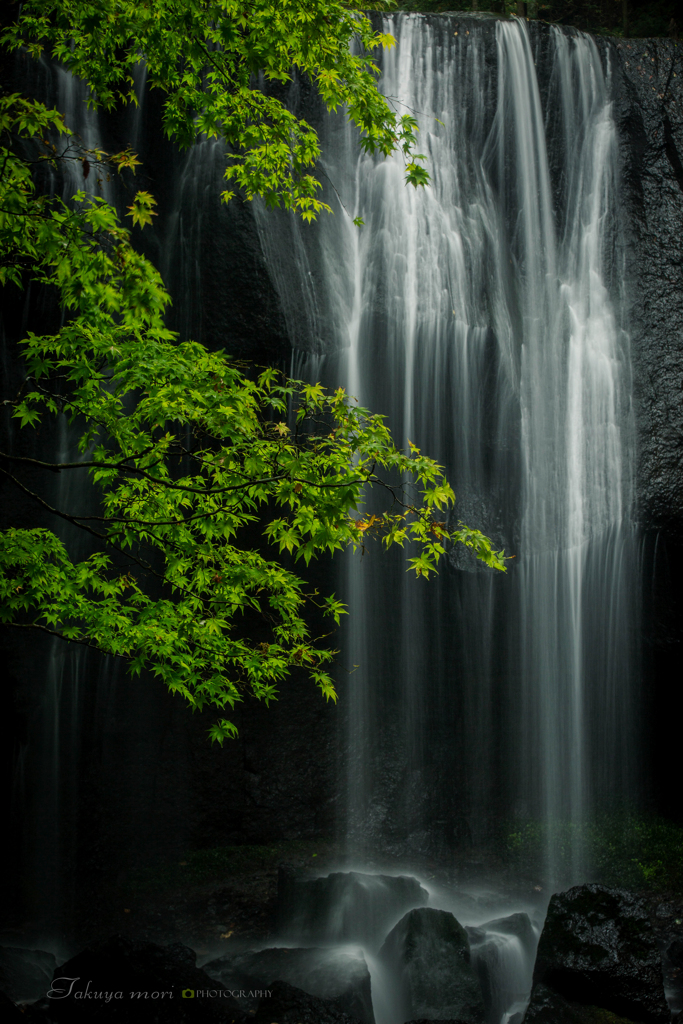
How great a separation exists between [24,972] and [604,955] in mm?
5454

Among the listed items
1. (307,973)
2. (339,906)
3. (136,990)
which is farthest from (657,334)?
(136,990)

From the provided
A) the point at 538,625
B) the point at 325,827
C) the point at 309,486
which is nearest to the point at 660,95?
the point at 538,625

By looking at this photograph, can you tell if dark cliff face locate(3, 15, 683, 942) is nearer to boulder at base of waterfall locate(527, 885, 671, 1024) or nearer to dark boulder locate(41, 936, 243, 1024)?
dark boulder locate(41, 936, 243, 1024)

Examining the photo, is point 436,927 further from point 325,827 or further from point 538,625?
point 538,625

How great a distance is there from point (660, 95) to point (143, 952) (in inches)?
489

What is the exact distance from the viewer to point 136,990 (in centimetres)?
542

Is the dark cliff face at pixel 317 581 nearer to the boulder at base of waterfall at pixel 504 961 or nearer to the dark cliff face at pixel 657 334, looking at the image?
the dark cliff face at pixel 657 334

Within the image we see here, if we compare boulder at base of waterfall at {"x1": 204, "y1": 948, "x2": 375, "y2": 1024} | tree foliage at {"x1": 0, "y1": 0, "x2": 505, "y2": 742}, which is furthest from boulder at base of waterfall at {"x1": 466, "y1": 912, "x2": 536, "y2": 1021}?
tree foliage at {"x1": 0, "y1": 0, "x2": 505, "y2": 742}

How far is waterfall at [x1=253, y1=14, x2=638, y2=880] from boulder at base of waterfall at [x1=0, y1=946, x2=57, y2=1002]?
4040 millimetres

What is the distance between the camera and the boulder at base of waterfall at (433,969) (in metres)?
6.27

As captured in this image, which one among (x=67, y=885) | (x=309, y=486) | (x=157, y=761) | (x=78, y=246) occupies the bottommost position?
(x=67, y=885)

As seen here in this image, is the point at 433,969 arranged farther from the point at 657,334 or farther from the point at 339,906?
the point at 657,334

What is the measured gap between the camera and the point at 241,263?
8867 millimetres

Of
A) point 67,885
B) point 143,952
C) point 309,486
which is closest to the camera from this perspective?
point 309,486
